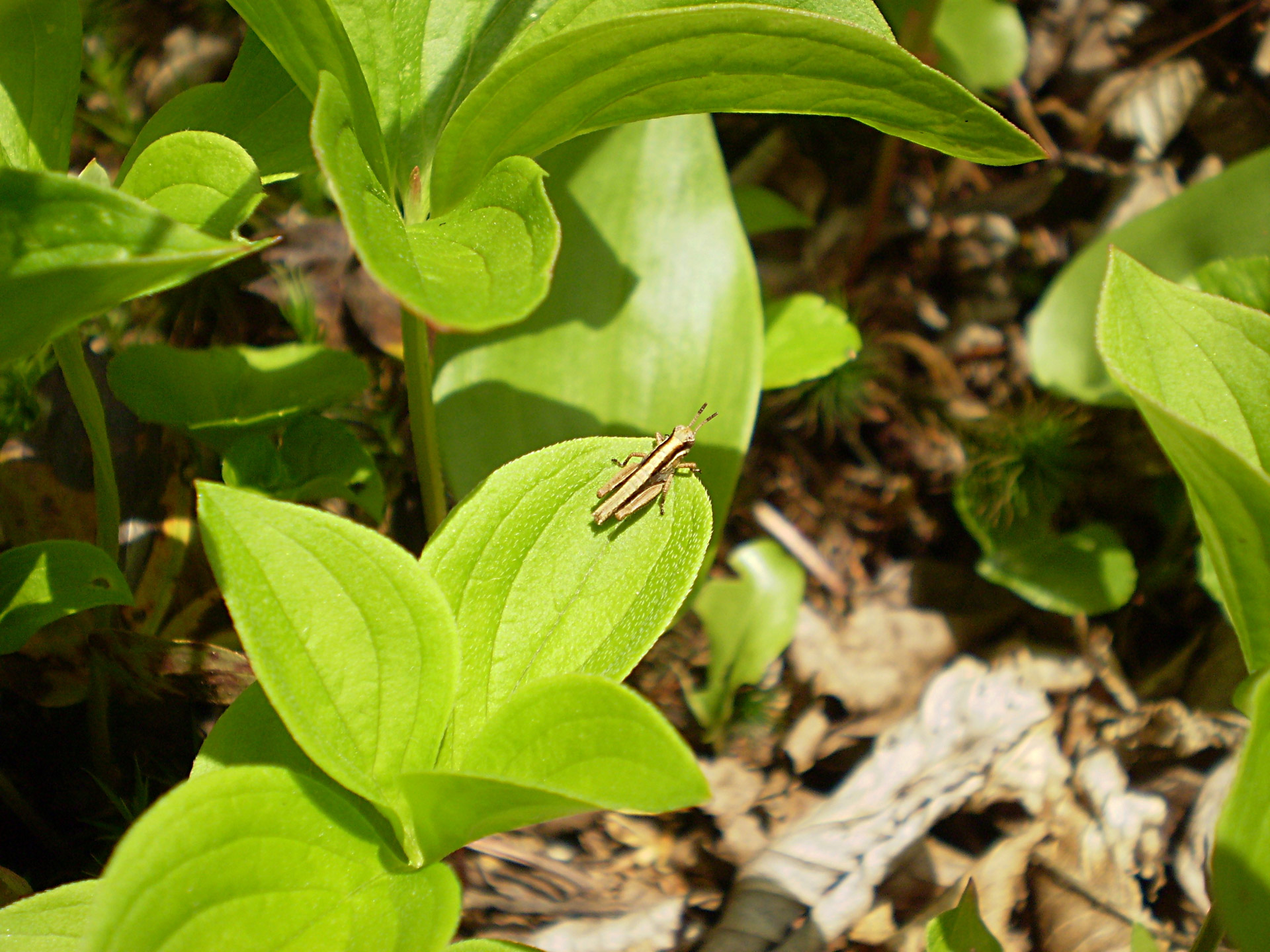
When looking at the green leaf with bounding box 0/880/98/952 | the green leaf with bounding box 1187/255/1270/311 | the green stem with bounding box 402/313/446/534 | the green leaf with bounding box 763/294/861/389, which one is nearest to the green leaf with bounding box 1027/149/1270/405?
the green leaf with bounding box 1187/255/1270/311

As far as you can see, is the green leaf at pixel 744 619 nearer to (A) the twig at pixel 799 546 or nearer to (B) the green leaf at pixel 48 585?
(A) the twig at pixel 799 546

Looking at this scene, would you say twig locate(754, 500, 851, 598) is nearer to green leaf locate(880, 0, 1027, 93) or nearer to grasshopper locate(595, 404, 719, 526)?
grasshopper locate(595, 404, 719, 526)

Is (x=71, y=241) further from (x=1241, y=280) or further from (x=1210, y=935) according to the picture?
(x=1241, y=280)

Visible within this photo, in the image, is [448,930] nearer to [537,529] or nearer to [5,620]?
[537,529]

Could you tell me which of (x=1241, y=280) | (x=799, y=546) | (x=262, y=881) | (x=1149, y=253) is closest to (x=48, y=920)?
(x=262, y=881)

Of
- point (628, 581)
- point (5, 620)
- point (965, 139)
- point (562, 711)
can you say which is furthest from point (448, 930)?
point (965, 139)
